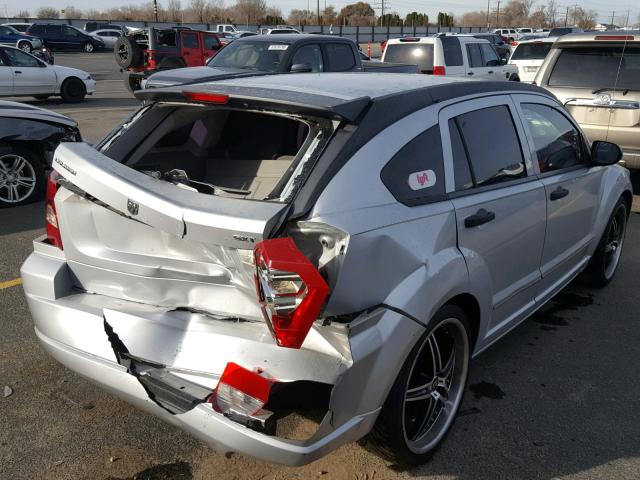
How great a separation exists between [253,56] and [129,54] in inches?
251

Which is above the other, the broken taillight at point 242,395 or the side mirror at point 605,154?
the side mirror at point 605,154

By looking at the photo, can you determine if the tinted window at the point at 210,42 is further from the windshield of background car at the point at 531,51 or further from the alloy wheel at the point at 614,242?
the alloy wheel at the point at 614,242

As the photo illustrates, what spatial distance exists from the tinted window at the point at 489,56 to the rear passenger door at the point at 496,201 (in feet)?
41.3

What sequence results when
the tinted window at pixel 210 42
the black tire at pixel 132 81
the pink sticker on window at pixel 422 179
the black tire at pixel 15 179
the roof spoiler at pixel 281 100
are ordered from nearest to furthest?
the roof spoiler at pixel 281 100 → the pink sticker on window at pixel 422 179 → the black tire at pixel 15 179 → the black tire at pixel 132 81 → the tinted window at pixel 210 42

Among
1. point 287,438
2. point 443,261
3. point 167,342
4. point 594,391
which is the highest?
point 443,261

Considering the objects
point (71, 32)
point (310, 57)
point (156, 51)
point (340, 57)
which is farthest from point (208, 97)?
point (71, 32)

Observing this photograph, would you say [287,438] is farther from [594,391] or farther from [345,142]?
[594,391]

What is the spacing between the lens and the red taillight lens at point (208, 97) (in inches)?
111

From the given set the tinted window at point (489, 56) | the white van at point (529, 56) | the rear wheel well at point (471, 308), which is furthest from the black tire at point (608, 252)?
the white van at point (529, 56)

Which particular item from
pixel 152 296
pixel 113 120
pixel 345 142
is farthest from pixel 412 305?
pixel 113 120

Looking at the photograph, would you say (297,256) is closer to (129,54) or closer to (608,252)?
(608,252)

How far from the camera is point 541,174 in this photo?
3.72 metres

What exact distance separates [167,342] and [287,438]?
0.63 m

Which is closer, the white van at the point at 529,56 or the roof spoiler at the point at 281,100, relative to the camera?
the roof spoiler at the point at 281,100
